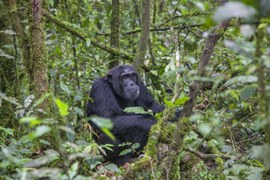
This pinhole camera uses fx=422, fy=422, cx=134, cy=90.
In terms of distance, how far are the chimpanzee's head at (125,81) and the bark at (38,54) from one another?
1.74 metres

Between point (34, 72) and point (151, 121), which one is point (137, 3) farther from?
point (34, 72)

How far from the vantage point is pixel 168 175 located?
2.84 m

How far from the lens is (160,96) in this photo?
5.48 m

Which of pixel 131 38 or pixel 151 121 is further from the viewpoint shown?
pixel 131 38

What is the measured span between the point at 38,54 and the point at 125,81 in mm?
1872

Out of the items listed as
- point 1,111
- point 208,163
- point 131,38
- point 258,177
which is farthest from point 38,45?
point 131,38

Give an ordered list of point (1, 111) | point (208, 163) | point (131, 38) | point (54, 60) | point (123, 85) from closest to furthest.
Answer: point (208, 163) → point (1, 111) → point (123, 85) → point (54, 60) → point (131, 38)

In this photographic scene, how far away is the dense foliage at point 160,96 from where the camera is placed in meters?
1.71

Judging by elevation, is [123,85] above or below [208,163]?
above

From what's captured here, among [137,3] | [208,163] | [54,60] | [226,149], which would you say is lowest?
[208,163]

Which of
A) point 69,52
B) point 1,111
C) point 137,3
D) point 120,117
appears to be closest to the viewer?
point 1,111

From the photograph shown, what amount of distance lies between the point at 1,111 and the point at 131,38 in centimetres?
399

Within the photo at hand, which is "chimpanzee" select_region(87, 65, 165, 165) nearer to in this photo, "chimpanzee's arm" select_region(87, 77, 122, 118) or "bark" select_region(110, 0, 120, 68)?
"chimpanzee's arm" select_region(87, 77, 122, 118)

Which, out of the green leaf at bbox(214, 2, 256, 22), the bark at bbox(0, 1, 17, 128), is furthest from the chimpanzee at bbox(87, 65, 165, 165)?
the green leaf at bbox(214, 2, 256, 22)
